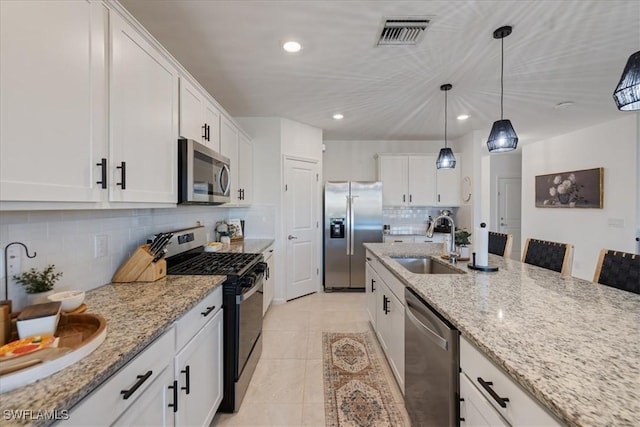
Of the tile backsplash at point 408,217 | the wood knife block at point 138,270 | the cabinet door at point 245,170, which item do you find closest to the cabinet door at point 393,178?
the tile backsplash at point 408,217

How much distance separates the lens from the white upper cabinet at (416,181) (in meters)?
5.12

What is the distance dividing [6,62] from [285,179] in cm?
332

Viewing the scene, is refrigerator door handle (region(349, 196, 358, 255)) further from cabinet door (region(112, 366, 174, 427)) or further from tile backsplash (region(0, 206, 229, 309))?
cabinet door (region(112, 366, 174, 427))

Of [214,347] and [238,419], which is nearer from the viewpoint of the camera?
[214,347]

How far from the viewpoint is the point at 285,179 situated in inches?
162

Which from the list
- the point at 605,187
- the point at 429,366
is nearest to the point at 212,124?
the point at 429,366

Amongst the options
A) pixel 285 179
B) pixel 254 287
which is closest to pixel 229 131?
pixel 285 179

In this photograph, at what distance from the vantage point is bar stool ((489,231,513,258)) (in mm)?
2795

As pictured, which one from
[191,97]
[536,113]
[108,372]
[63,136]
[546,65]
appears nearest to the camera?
[108,372]

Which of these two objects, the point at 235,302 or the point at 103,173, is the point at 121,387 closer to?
the point at 103,173

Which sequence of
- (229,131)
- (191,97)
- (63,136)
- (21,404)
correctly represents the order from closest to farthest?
(21,404)
(63,136)
(191,97)
(229,131)

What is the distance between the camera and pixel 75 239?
4.74 feet

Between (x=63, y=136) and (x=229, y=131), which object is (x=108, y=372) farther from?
(x=229, y=131)

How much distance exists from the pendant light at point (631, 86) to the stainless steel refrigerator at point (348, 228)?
342 centimetres
